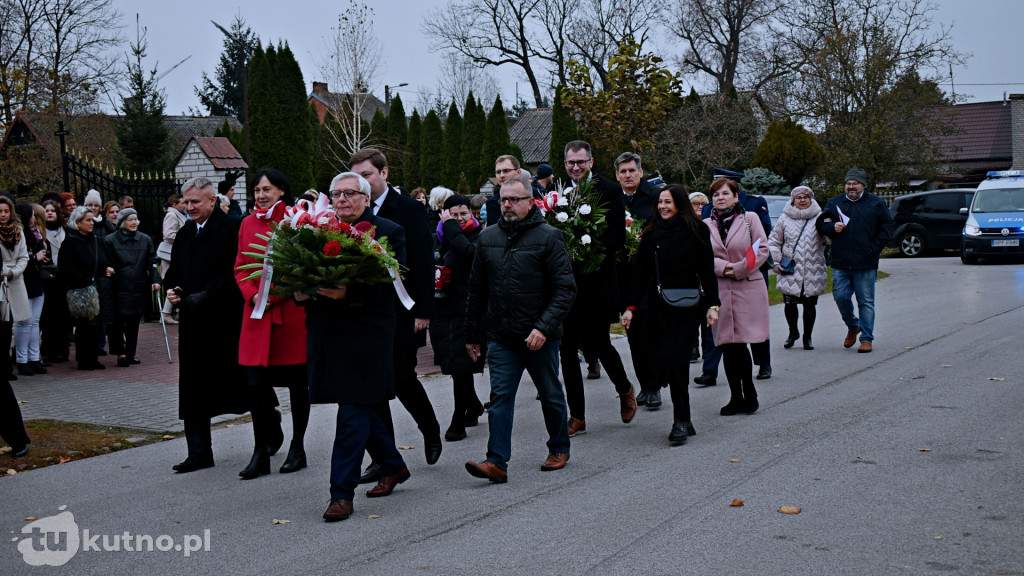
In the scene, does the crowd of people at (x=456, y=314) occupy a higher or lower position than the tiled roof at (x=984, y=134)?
lower

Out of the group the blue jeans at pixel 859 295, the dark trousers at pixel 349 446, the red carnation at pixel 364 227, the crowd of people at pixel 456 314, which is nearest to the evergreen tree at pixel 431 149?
the blue jeans at pixel 859 295

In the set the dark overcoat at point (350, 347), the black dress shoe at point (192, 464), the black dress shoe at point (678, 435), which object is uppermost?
the dark overcoat at point (350, 347)

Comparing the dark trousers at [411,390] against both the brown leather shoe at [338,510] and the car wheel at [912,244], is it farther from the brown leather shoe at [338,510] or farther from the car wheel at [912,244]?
the car wheel at [912,244]

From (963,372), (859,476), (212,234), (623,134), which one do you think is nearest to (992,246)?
(623,134)

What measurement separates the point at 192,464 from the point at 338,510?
1.92 metres

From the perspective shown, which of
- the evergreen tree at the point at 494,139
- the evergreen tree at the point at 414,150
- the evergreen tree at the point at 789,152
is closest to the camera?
the evergreen tree at the point at 789,152

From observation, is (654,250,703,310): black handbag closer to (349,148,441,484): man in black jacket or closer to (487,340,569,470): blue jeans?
(487,340,569,470): blue jeans

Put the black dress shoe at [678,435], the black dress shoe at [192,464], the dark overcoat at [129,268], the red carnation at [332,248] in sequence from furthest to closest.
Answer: the dark overcoat at [129,268]
the black dress shoe at [678,435]
the black dress shoe at [192,464]
the red carnation at [332,248]

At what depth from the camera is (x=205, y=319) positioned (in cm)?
718

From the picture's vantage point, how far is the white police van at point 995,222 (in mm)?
24234

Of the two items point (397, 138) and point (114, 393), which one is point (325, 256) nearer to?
point (114, 393)

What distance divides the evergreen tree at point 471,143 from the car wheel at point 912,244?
19.3 meters

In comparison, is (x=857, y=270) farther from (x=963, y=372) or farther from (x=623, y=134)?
(x=623, y=134)

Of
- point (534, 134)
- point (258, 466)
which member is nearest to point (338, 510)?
point (258, 466)
